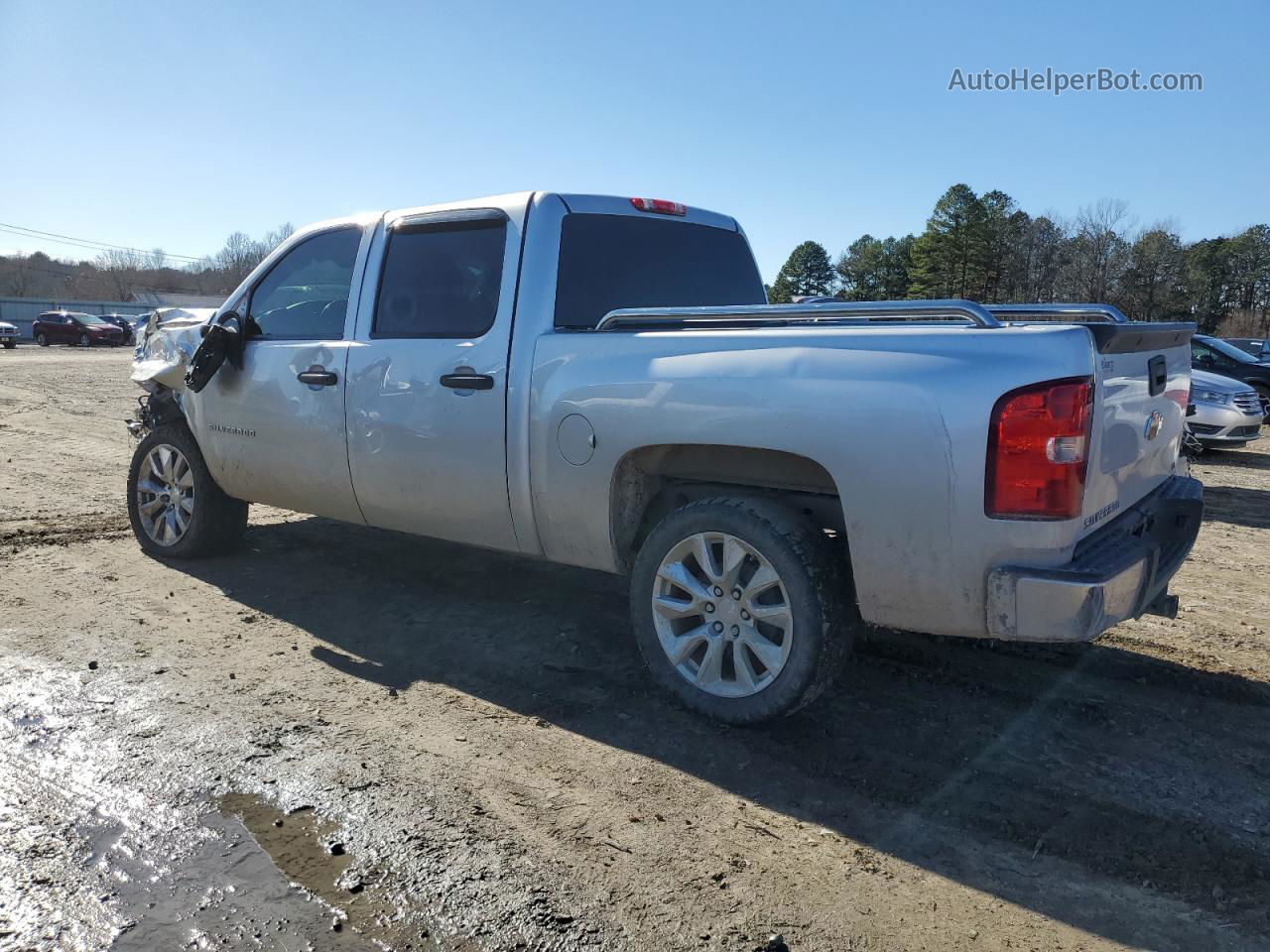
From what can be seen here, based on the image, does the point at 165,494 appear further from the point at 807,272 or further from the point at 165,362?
the point at 807,272

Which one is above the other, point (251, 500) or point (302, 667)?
point (251, 500)

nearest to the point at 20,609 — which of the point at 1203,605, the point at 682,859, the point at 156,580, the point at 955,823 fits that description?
the point at 156,580

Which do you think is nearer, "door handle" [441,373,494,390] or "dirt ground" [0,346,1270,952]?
"dirt ground" [0,346,1270,952]

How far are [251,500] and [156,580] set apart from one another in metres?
0.69

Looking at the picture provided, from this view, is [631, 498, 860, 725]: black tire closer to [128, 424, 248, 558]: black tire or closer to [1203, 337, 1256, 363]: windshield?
[128, 424, 248, 558]: black tire

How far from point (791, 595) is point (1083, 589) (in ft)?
3.18

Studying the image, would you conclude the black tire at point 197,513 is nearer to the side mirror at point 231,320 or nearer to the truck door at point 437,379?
the side mirror at point 231,320

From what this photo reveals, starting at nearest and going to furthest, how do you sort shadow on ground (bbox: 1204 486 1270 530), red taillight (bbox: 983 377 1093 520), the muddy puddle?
the muddy puddle → red taillight (bbox: 983 377 1093 520) → shadow on ground (bbox: 1204 486 1270 530)

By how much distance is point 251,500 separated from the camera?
570 cm

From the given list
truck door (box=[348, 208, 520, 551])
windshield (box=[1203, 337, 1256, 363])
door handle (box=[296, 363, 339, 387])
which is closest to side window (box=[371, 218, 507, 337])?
truck door (box=[348, 208, 520, 551])

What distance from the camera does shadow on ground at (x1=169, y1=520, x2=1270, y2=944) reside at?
109 inches

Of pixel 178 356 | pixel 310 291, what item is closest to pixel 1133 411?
pixel 310 291

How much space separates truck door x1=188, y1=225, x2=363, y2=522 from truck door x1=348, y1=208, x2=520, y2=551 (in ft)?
0.61

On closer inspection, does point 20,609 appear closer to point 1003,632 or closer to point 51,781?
point 51,781
